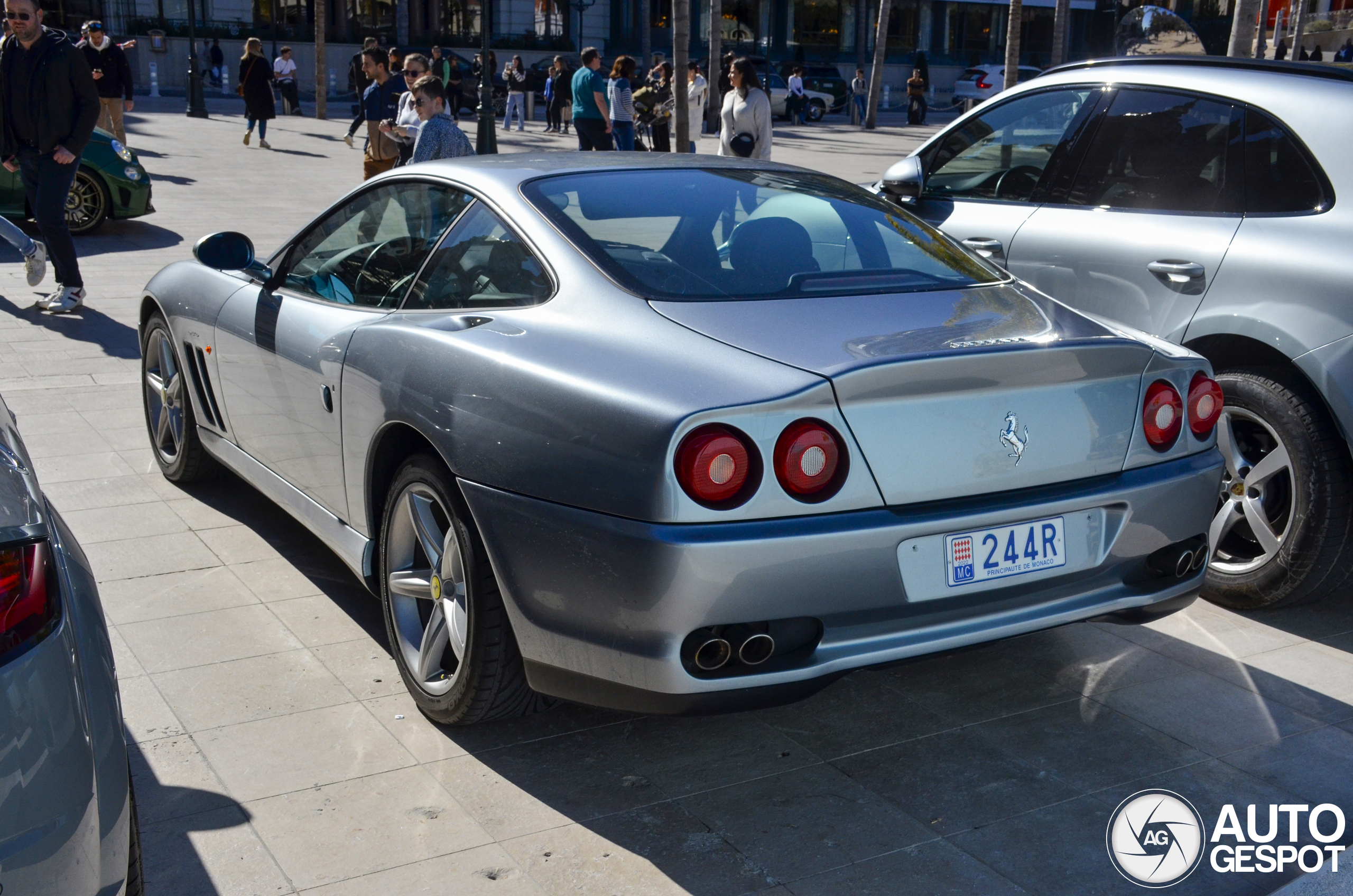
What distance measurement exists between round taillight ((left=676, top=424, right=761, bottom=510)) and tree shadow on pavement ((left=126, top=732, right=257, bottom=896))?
1.28 meters

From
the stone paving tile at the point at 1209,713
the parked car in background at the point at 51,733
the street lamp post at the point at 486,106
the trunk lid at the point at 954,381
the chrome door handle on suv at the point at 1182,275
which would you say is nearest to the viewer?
the parked car in background at the point at 51,733

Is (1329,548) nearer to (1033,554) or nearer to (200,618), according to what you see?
(1033,554)

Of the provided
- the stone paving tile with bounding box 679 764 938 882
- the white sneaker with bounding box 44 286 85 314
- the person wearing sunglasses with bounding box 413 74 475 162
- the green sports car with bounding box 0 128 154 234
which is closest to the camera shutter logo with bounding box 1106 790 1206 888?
the stone paving tile with bounding box 679 764 938 882

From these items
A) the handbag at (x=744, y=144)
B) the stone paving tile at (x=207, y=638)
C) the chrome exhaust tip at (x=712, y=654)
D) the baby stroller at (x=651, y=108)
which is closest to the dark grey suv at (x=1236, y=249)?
the chrome exhaust tip at (x=712, y=654)

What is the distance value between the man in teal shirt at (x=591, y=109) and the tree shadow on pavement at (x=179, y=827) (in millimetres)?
13621

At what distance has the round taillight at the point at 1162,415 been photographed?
3.33 meters

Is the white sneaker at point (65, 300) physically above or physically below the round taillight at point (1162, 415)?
below

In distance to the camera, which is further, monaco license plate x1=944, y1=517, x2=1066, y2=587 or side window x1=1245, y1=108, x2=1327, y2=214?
side window x1=1245, y1=108, x2=1327, y2=214

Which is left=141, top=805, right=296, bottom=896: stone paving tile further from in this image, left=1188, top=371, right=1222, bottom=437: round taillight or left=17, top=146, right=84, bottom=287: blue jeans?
left=17, top=146, right=84, bottom=287: blue jeans

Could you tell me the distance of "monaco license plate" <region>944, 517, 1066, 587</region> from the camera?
9.94 ft

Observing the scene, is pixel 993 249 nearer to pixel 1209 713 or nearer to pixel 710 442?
pixel 1209 713

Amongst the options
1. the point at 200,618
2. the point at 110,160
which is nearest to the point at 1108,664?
the point at 200,618

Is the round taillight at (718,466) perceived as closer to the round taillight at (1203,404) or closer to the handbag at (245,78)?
the round taillight at (1203,404)

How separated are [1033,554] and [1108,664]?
3.77 feet
